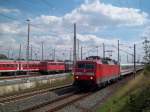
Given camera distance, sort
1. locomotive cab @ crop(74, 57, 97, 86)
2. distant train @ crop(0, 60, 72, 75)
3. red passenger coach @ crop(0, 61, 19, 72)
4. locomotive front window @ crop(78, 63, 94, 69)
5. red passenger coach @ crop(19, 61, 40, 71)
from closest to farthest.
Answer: locomotive cab @ crop(74, 57, 97, 86) < locomotive front window @ crop(78, 63, 94, 69) < red passenger coach @ crop(0, 61, 19, 72) < distant train @ crop(0, 60, 72, 75) < red passenger coach @ crop(19, 61, 40, 71)

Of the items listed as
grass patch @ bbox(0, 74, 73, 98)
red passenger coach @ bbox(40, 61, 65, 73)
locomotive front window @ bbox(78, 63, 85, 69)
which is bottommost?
grass patch @ bbox(0, 74, 73, 98)

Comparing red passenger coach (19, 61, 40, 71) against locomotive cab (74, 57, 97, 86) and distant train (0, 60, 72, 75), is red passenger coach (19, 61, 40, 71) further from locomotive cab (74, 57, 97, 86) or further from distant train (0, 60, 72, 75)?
locomotive cab (74, 57, 97, 86)

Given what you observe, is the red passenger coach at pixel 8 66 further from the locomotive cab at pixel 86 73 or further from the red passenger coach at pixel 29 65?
the locomotive cab at pixel 86 73

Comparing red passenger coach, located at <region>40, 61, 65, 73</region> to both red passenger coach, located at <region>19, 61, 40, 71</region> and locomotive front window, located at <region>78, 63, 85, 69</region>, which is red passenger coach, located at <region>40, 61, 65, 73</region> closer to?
red passenger coach, located at <region>19, 61, 40, 71</region>

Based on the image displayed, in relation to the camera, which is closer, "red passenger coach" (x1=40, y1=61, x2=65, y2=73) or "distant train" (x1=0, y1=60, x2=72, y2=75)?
"distant train" (x1=0, y1=60, x2=72, y2=75)

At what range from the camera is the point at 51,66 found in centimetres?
6756

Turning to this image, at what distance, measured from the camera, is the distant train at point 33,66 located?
183 feet

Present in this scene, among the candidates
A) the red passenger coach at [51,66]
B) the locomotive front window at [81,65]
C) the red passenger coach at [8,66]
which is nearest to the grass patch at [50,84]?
the locomotive front window at [81,65]

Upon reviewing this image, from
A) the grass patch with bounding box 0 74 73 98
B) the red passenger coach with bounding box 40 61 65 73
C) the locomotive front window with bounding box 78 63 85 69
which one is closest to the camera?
the locomotive front window with bounding box 78 63 85 69

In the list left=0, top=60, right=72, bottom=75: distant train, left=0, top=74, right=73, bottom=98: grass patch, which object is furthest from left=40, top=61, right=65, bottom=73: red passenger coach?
left=0, top=74, right=73, bottom=98: grass patch

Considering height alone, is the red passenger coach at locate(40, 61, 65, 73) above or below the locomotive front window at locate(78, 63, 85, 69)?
below

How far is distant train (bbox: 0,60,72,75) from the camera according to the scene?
183 feet

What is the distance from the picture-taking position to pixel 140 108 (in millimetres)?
11758

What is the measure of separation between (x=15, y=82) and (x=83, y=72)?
6918mm
